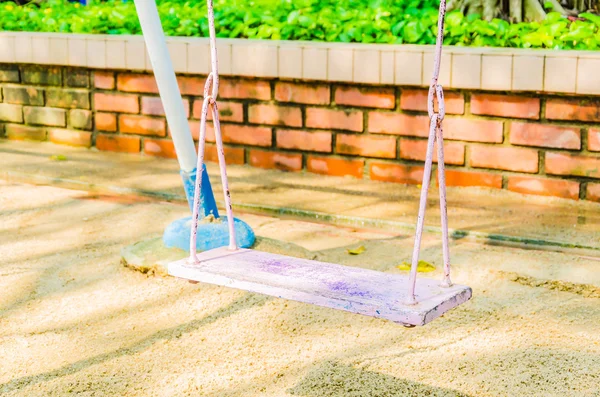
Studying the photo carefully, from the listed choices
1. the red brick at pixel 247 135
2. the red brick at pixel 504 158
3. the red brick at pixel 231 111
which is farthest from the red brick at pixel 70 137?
the red brick at pixel 504 158

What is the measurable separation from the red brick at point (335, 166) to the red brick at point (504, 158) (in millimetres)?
729

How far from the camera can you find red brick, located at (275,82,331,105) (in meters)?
5.98

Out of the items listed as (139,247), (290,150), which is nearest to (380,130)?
(290,150)

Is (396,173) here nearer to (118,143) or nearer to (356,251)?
(356,251)

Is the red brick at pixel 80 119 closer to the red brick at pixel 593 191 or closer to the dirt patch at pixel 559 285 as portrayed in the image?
the red brick at pixel 593 191

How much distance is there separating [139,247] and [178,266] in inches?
58.0

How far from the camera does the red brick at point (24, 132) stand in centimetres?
740

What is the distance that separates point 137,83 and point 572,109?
2.92 meters

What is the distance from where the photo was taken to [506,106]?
5.42 m

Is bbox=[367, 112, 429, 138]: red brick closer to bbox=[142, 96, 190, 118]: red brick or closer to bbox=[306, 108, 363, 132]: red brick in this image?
bbox=[306, 108, 363, 132]: red brick

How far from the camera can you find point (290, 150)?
6.21m

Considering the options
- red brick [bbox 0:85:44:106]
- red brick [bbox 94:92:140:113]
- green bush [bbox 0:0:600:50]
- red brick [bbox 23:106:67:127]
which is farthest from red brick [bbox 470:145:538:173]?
red brick [bbox 0:85:44:106]

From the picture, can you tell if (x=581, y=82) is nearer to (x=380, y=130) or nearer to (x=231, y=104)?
(x=380, y=130)

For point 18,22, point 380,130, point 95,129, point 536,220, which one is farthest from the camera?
point 18,22
